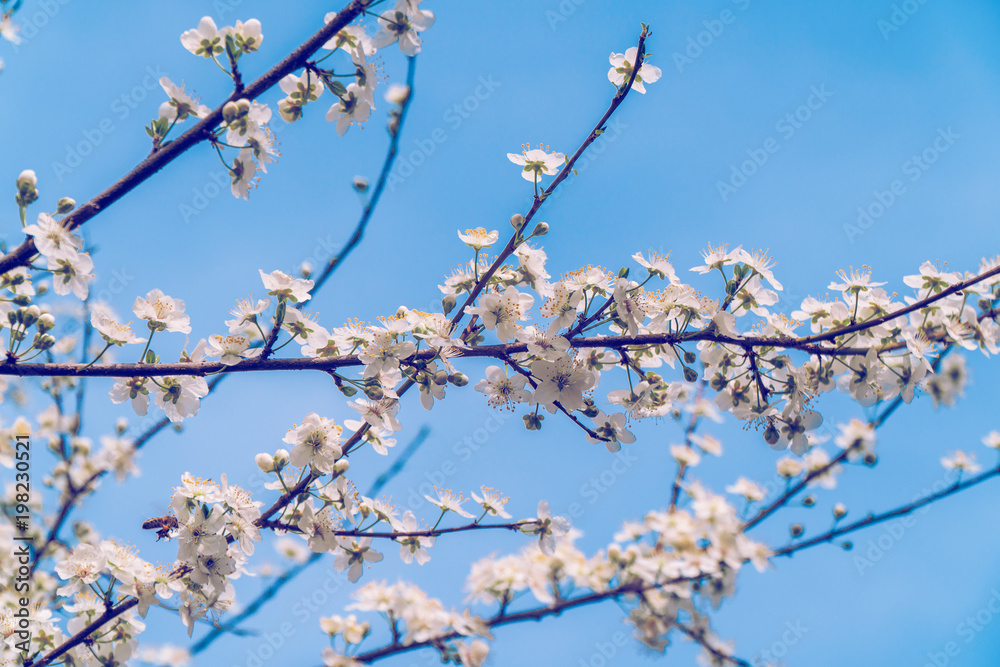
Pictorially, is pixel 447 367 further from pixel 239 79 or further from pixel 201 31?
pixel 201 31

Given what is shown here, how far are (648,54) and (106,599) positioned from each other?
3.22 m

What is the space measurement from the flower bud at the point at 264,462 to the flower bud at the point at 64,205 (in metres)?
1.19

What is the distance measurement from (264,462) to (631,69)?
2.27 metres

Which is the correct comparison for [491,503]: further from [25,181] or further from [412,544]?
[25,181]

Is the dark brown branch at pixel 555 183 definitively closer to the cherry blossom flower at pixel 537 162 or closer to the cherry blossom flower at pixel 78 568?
the cherry blossom flower at pixel 537 162

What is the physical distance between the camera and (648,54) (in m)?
2.32

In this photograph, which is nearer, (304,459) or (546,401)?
(546,401)

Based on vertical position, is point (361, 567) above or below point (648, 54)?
below

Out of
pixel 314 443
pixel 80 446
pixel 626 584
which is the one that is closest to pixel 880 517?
pixel 626 584

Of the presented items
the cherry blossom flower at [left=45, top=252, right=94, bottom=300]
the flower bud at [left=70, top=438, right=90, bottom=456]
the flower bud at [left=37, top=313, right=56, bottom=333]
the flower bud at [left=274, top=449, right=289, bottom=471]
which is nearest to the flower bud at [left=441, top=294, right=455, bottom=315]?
the flower bud at [left=274, top=449, right=289, bottom=471]

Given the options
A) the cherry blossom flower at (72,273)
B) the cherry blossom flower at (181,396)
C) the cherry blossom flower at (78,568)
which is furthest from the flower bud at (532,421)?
the cherry blossom flower at (78,568)

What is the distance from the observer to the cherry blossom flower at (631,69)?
2.40 metres

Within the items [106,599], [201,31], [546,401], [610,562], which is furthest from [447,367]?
[610,562]

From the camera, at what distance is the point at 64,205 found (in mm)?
2049
